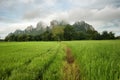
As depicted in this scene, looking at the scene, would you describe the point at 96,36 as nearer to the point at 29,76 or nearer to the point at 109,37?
the point at 109,37

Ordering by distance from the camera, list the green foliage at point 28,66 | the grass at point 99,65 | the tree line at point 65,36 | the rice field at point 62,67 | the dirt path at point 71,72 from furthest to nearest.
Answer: the tree line at point 65,36
the dirt path at point 71,72
the green foliage at point 28,66
the rice field at point 62,67
the grass at point 99,65

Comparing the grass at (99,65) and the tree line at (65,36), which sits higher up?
the tree line at (65,36)

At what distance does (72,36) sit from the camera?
103 metres

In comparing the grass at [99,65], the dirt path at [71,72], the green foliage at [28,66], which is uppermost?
the grass at [99,65]

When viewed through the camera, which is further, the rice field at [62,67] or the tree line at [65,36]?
the tree line at [65,36]

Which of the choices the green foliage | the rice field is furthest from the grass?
the green foliage

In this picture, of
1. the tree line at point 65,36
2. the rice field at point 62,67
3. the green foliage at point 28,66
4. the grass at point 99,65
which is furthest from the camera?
the tree line at point 65,36

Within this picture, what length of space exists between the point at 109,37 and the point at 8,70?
333ft

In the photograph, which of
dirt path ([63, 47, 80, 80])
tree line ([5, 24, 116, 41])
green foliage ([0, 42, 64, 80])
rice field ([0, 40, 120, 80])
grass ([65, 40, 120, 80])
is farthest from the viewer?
tree line ([5, 24, 116, 41])

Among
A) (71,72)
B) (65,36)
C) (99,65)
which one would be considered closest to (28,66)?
(71,72)

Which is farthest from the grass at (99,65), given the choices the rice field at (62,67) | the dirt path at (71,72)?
the dirt path at (71,72)

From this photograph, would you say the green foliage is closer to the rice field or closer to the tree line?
the rice field

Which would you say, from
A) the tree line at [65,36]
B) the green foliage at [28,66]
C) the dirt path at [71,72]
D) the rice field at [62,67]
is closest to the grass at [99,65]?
the rice field at [62,67]

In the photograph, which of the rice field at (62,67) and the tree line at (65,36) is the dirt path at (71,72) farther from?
the tree line at (65,36)
